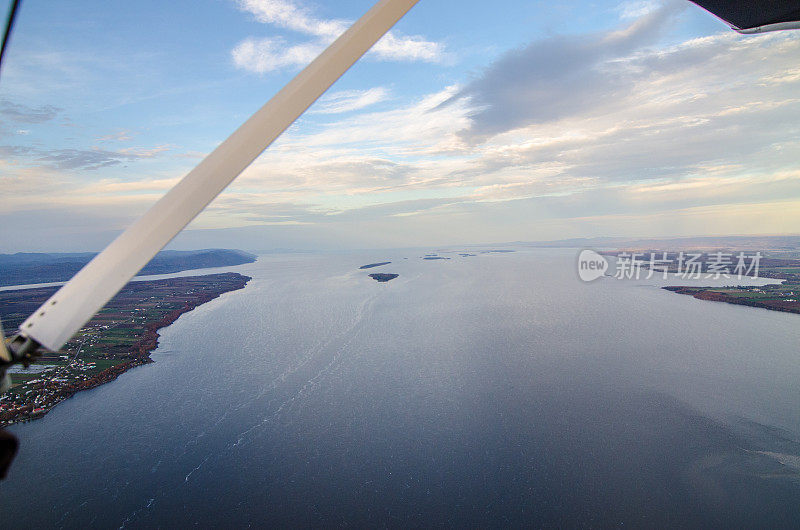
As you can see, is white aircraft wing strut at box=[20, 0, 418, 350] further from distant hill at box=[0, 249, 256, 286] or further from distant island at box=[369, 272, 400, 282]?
distant island at box=[369, 272, 400, 282]

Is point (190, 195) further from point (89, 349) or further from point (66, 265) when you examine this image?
point (66, 265)

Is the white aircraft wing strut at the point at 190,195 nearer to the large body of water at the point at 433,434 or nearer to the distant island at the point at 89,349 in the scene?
the large body of water at the point at 433,434

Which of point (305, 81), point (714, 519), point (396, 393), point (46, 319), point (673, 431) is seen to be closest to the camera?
point (46, 319)

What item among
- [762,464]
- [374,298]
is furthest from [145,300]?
[762,464]

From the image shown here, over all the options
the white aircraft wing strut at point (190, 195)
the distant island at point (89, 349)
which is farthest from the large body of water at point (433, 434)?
the white aircraft wing strut at point (190, 195)

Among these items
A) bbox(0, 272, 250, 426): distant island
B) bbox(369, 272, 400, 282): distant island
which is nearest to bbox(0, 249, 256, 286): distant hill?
bbox(0, 272, 250, 426): distant island

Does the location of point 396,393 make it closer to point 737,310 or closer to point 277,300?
point 277,300
